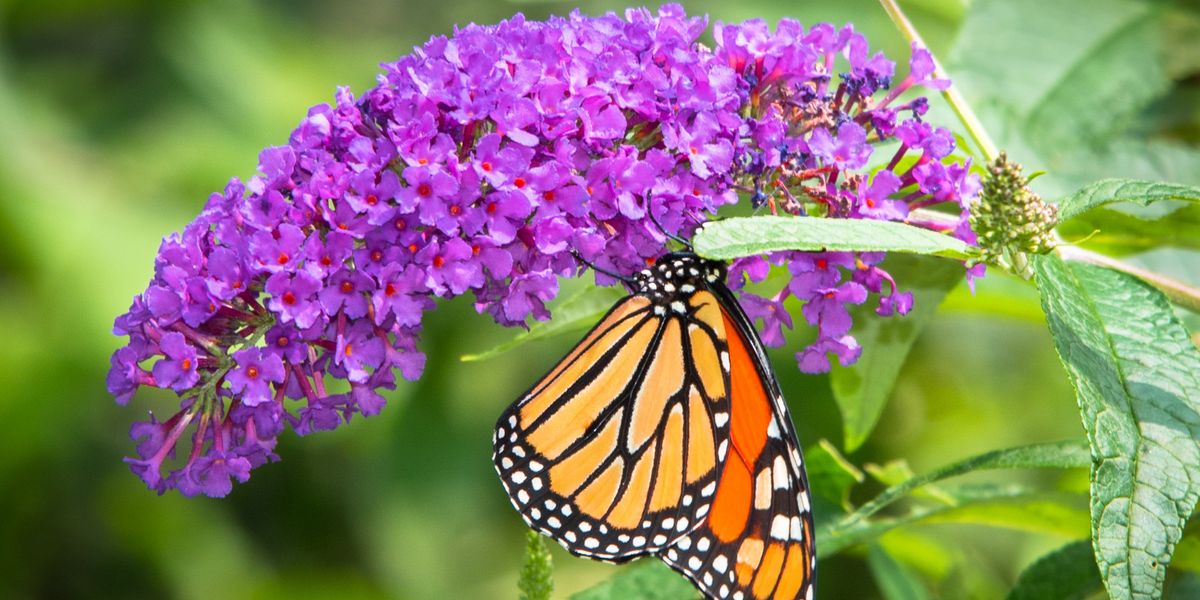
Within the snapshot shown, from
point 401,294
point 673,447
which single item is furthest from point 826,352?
point 401,294

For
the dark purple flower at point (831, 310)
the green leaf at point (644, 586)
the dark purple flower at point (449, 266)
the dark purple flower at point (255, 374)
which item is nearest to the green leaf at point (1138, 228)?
the dark purple flower at point (831, 310)

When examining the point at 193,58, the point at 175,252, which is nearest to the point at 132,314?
the point at 175,252

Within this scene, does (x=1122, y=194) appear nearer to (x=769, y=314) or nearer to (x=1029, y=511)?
(x=769, y=314)

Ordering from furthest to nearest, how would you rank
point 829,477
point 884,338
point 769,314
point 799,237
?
point 829,477
point 884,338
point 769,314
point 799,237

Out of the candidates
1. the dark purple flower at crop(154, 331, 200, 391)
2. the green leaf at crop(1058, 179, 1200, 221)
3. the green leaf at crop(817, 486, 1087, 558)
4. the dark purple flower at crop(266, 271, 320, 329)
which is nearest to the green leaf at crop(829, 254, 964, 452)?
the green leaf at crop(817, 486, 1087, 558)

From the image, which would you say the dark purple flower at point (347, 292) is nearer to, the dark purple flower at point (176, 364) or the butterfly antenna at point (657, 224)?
the dark purple flower at point (176, 364)

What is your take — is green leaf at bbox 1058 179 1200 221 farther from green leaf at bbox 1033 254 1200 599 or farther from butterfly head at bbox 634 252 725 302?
butterfly head at bbox 634 252 725 302

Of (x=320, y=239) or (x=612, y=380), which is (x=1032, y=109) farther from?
(x=320, y=239)
